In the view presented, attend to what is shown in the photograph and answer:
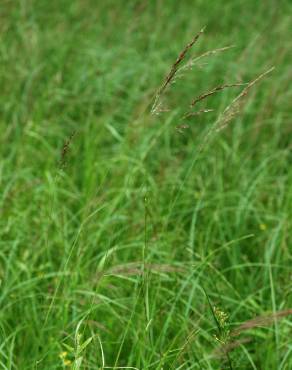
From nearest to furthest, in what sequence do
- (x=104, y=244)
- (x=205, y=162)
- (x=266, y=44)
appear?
(x=104, y=244), (x=205, y=162), (x=266, y=44)

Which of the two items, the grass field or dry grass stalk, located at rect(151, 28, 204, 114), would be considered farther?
the grass field

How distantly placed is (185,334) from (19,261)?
704 millimetres

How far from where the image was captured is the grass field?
224cm

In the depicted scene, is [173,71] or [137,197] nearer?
[173,71]

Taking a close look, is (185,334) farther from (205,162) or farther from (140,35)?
(140,35)

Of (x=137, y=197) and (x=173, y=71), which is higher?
(x=173, y=71)

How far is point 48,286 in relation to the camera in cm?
267

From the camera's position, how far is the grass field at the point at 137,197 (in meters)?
2.24

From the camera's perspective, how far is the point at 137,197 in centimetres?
247

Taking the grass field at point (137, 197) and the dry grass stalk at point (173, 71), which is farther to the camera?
the grass field at point (137, 197)

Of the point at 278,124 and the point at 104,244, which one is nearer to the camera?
the point at 104,244

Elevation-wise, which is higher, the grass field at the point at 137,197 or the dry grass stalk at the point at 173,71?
the dry grass stalk at the point at 173,71

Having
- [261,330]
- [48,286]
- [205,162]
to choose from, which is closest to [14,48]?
[205,162]

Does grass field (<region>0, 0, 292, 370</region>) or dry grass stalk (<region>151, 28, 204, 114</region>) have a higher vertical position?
dry grass stalk (<region>151, 28, 204, 114</region>)
